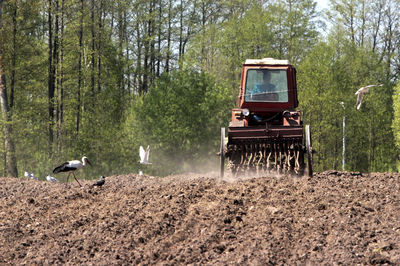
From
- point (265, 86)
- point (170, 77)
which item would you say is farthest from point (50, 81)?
point (265, 86)

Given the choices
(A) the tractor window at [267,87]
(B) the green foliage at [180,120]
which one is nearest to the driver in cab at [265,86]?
(A) the tractor window at [267,87]

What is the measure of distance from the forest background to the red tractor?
1405cm

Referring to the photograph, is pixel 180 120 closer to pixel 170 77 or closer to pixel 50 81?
pixel 170 77

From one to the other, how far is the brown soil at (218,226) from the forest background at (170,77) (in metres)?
16.1

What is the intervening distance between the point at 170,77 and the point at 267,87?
20488 millimetres

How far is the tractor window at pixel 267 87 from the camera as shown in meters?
14.4

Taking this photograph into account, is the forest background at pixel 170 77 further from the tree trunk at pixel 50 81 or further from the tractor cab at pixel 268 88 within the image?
the tractor cab at pixel 268 88

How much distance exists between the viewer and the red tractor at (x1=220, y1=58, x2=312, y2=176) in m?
13.0

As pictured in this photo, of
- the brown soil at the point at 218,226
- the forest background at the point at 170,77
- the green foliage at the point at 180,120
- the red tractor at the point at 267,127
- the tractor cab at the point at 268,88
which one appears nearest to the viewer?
the brown soil at the point at 218,226

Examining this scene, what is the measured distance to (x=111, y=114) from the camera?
3362 cm

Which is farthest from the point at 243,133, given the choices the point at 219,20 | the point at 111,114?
the point at 219,20

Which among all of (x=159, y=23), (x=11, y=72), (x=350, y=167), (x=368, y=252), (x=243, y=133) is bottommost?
(x=350, y=167)

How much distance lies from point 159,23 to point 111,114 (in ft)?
31.4

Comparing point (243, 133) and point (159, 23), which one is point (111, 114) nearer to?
point (159, 23)
